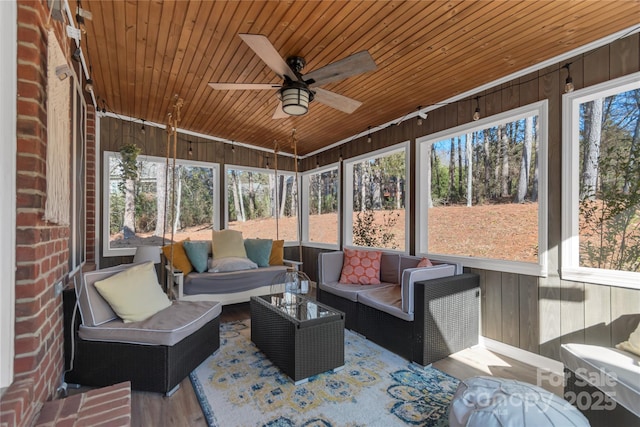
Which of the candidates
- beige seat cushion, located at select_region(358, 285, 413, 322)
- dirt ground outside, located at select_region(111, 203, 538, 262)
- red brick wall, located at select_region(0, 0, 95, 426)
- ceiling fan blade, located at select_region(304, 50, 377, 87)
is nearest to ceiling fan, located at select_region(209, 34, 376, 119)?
ceiling fan blade, located at select_region(304, 50, 377, 87)

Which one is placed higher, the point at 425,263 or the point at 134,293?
the point at 425,263

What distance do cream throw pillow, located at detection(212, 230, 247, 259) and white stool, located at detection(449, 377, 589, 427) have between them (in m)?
3.65

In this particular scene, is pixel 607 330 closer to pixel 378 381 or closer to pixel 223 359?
pixel 378 381

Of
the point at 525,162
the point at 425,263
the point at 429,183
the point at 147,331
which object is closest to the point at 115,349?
the point at 147,331

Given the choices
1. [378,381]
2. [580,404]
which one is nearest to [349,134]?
[378,381]

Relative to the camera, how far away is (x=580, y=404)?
1.83 m

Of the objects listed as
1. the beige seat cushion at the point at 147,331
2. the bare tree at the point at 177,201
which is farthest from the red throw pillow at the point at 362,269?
the bare tree at the point at 177,201

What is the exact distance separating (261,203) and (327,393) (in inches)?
165

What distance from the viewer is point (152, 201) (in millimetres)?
4895

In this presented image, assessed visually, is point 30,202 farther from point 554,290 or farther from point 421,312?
point 554,290

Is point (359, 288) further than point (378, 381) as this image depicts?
Yes

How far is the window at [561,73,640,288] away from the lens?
2.37 metres

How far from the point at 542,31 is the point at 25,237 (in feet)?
11.5

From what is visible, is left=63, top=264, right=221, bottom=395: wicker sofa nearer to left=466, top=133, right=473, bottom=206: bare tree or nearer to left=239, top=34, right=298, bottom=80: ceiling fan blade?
left=239, top=34, right=298, bottom=80: ceiling fan blade
